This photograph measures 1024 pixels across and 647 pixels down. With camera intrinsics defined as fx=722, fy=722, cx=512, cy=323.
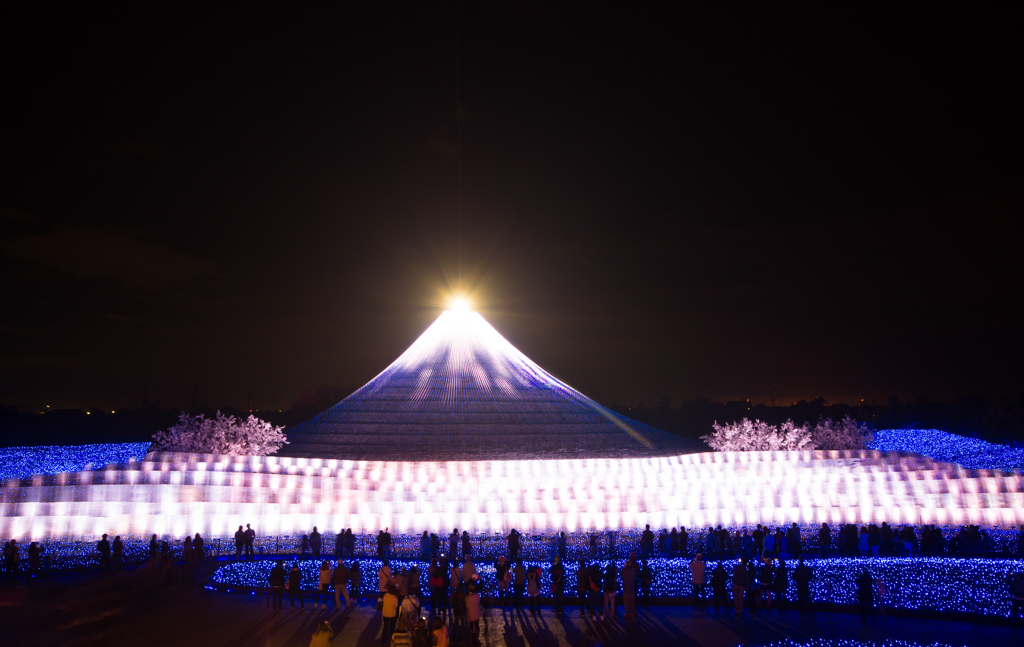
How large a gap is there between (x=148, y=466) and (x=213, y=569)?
29.7 ft

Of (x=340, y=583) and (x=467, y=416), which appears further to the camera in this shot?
(x=467, y=416)

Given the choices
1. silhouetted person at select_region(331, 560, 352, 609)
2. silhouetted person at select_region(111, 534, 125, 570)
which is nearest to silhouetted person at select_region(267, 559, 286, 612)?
silhouetted person at select_region(331, 560, 352, 609)

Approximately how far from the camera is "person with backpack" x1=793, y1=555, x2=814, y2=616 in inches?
474

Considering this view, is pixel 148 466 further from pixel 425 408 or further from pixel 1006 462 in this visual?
pixel 1006 462

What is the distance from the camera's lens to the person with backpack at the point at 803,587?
12.0 meters

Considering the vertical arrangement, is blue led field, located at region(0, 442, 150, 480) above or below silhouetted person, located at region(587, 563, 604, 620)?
above

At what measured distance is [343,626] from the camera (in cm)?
1132

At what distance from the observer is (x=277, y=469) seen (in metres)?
25.4

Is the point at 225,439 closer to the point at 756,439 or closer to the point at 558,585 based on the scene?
the point at 558,585

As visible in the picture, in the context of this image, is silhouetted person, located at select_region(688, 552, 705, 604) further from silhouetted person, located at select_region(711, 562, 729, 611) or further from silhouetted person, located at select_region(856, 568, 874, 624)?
silhouetted person, located at select_region(856, 568, 874, 624)

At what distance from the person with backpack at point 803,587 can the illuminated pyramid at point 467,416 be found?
70.5 ft

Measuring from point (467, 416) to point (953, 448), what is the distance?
2691 cm

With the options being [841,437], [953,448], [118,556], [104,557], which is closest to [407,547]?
[118,556]

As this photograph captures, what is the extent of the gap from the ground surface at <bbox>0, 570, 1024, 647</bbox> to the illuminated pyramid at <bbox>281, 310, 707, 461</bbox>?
64.0 ft
